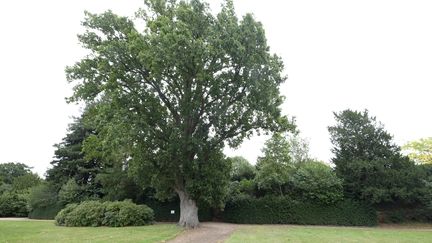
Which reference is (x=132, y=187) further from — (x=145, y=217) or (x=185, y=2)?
(x=185, y=2)

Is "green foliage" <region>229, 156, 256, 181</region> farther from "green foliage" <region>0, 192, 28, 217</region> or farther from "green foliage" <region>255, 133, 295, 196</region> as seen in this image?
"green foliage" <region>0, 192, 28, 217</region>

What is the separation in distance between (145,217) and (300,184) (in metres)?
12.4

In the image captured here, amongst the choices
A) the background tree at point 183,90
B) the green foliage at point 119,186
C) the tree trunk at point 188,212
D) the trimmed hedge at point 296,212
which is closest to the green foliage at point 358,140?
the trimmed hedge at point 296,212

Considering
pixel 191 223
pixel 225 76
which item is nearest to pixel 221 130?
pixel 225 76

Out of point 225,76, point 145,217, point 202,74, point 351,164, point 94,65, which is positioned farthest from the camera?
point 351,164

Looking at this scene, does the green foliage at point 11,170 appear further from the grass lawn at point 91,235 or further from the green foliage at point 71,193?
the grass lawn at point 91,235

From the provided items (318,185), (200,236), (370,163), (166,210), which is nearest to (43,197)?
(166,210)

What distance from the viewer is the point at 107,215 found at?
22891mm

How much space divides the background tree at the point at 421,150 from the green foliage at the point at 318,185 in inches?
946

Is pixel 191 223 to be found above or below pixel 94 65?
below

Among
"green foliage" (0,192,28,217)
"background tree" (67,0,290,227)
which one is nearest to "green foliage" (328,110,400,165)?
"background tree" (67,0,290,227)

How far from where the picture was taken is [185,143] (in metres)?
20.9

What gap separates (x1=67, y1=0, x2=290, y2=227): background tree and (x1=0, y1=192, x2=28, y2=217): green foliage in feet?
88.8

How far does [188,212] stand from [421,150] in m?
36.5
